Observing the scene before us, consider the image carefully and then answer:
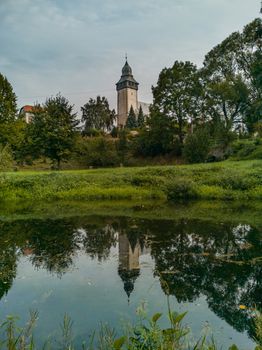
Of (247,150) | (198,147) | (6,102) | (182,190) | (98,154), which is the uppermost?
(6,102)

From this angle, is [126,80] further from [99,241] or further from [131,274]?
[131,274]

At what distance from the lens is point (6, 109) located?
37.2 meters

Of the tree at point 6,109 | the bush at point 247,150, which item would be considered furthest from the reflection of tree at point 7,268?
the tree at point 6,109

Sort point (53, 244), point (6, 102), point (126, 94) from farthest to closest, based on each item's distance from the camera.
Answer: point (126, 94), point (6, 102), point (53, 244)

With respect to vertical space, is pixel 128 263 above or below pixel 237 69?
below

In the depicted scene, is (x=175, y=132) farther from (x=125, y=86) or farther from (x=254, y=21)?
(x=125, y=86)

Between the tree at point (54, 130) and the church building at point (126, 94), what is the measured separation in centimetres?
5470

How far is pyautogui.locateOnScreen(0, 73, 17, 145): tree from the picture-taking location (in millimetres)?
35656

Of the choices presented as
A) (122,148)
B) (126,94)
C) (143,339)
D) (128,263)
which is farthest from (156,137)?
(126,94)

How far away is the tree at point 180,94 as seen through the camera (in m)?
34.0

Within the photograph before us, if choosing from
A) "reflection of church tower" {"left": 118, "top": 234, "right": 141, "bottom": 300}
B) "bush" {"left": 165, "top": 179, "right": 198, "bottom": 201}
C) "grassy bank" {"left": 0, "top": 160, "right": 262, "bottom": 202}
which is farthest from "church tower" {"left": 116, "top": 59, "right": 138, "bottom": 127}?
"reflection of church tower" {"left": 118, "top": 234, "right": 141, "bottom": 300}

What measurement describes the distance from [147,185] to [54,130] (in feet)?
39.0

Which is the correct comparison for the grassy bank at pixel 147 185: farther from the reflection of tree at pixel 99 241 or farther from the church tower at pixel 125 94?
the church tower at pixel 125 94

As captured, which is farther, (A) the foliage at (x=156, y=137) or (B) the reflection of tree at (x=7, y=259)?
(A) the foliage at (x=156, y=137)
